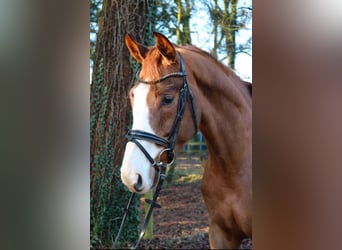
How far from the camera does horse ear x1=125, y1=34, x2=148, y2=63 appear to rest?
1.82 m

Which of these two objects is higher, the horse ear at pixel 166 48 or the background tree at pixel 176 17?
the background tree at pixel 176 17

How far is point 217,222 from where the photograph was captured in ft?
6.56

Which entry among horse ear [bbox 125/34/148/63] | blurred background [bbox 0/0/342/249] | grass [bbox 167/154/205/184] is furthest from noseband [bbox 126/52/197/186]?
blurred background [bbox 0/0/342/249]

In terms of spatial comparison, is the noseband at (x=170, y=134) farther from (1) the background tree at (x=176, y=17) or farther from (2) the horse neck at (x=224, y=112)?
(1) the background tree at (x=176, y=17)

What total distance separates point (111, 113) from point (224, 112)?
0.64 metres

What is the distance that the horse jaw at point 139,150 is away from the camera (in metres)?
1.66

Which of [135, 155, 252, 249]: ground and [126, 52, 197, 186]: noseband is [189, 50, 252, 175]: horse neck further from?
[135, 155, 252, 249]: ground

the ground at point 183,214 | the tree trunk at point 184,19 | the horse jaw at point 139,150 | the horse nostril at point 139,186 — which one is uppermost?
the tree trunk at point 184,19
